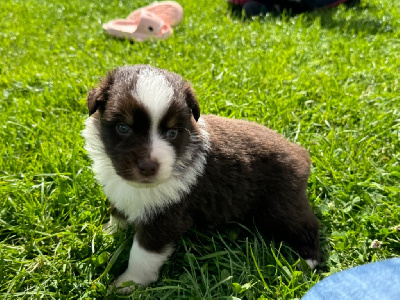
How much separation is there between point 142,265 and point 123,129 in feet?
3.09

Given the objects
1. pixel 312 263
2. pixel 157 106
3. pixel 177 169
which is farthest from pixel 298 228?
pixel 157 106

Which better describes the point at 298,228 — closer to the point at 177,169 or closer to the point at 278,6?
the point at 177,169

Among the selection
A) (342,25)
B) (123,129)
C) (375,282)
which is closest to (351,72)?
(342,25)

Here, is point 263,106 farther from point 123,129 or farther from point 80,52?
point 80,52

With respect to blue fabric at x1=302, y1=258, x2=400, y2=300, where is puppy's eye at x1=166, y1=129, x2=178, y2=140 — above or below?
above

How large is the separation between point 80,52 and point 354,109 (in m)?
3.94

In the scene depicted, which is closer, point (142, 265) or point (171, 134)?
point (171, 134)

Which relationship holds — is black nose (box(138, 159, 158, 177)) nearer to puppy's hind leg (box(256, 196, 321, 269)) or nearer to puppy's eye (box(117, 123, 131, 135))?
puppy's eye (box(117, 123, 131, 135))

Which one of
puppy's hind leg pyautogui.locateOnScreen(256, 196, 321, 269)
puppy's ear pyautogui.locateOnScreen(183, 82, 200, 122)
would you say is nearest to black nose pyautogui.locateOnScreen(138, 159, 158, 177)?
puppy's ear pyautogui.locateOnScreen(183, 82, 200, 122)

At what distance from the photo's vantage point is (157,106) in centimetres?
233

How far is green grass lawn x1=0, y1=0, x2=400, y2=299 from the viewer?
2824mm

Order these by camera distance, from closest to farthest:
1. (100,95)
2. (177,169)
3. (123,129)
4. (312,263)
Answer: (123,129), (100,95), (177,169), (312,263)

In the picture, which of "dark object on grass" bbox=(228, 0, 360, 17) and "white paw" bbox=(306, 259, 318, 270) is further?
"dark object on grass" bbox=(228, 0, 360, 17)

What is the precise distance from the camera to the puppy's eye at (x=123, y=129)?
2.41 meters
